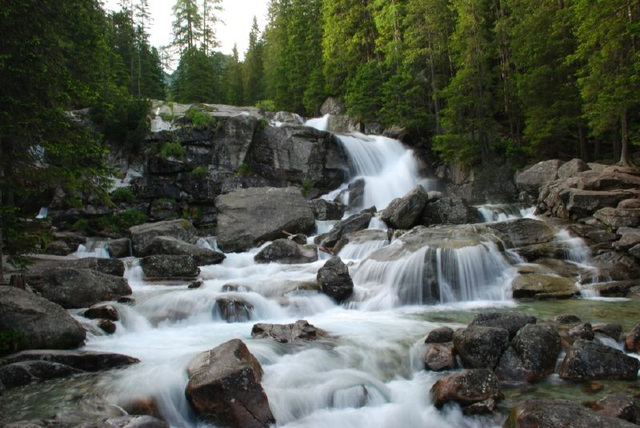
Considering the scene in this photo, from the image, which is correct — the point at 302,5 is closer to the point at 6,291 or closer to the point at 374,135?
the point at 374,135

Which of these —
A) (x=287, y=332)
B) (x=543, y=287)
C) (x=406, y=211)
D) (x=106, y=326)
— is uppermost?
(x=406, y=211)

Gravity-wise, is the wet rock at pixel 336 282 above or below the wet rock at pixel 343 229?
below

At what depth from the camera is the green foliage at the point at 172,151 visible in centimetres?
2634

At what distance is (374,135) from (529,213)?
16.5 m

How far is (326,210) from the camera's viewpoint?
24172mm

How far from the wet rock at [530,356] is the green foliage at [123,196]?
22777 mm

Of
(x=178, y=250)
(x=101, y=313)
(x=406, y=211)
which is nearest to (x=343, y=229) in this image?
(x=406, y=211)

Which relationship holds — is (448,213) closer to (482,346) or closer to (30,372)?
(482,346)

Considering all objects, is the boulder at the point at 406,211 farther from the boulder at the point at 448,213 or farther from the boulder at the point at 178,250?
the boulder at the point at 178,250

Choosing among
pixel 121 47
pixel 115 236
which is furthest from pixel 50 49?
pixel 121 47

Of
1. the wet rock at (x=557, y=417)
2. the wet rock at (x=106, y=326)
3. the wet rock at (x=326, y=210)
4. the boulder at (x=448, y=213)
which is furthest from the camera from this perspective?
the wet rock at (x=326, y=210)

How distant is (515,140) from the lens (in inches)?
1097

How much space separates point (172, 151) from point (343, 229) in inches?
518

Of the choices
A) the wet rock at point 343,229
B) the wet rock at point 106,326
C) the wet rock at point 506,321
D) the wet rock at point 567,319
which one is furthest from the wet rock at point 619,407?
the wet rock at point 343,229
